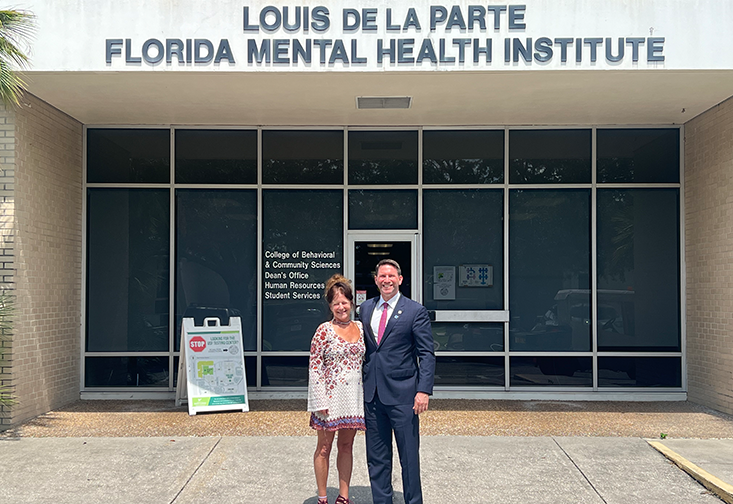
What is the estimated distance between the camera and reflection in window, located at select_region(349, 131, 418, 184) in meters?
9.42

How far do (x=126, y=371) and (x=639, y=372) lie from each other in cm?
687

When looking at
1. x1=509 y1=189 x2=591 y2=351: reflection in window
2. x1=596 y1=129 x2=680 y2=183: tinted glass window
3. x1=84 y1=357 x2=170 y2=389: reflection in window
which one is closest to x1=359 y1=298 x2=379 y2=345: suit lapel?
x1=509 y1=189 x2=591 y2=351: reflection in window

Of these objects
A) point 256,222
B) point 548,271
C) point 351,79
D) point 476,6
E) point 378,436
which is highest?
point 476,6

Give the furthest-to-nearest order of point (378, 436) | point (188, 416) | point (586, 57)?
1. point (188, 416)
2. point (586, 57)
3. point (378, 436)

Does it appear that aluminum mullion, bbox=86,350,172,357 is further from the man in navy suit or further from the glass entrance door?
the man in navy suit

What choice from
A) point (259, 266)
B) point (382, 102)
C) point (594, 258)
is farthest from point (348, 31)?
point (594, 258)

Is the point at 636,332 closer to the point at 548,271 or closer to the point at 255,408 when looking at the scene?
the point at 548,271

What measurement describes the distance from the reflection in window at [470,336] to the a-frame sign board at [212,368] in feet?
8.64

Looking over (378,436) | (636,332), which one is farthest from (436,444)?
(636,332)

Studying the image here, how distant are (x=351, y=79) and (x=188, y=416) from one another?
438 centimetres

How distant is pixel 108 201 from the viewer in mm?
9352

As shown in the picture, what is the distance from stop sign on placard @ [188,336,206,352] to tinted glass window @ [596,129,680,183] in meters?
5.70

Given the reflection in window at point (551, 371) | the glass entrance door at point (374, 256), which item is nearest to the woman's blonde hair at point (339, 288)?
the glass entrance door at point (374, 256)

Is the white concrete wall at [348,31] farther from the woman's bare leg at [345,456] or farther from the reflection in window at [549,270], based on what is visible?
the woman's bare leg at [345,456]
